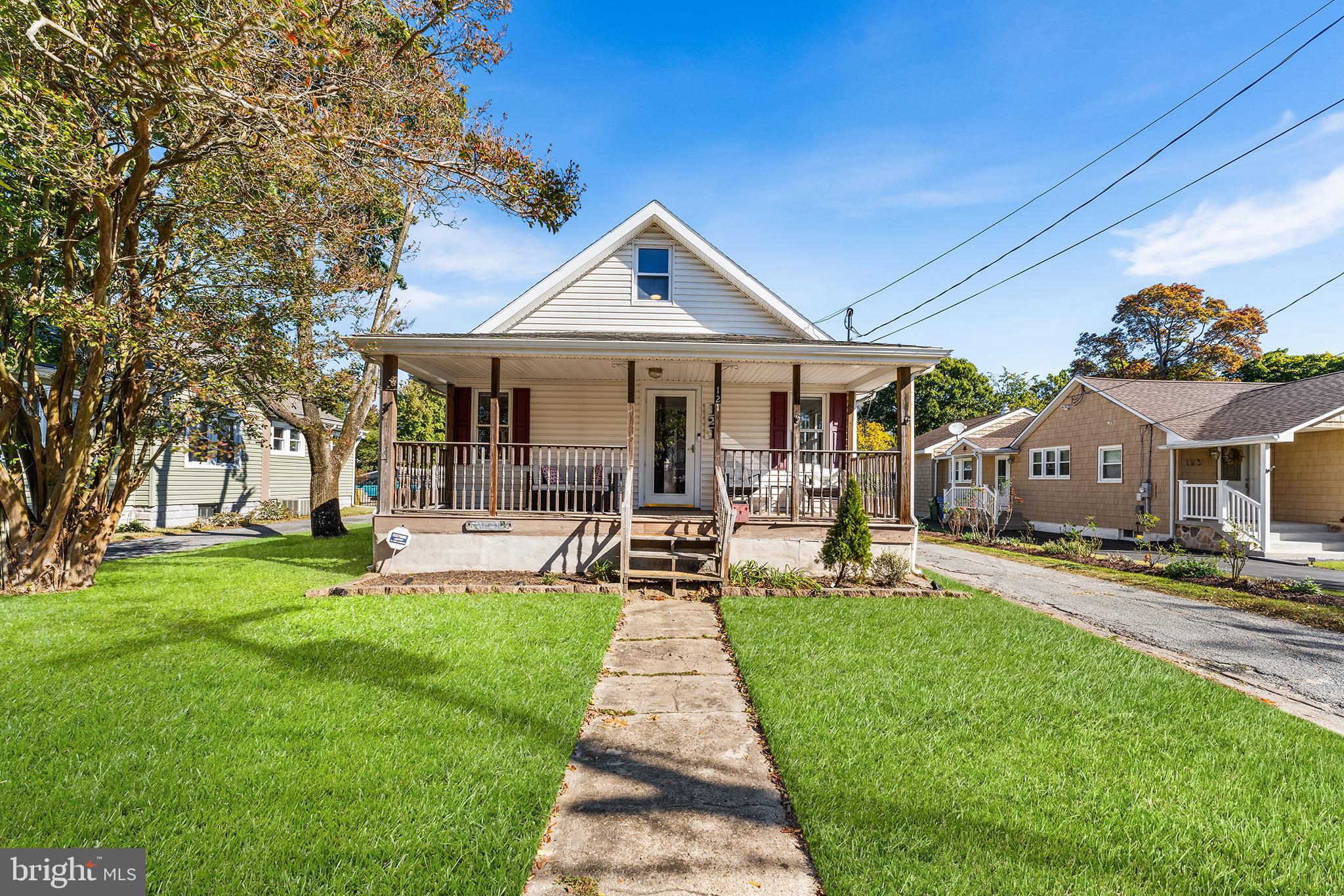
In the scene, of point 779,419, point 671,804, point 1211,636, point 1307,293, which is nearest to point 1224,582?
point 1211,636

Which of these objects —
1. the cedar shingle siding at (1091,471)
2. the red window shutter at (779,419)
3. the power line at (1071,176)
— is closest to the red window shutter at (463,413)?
the red window shutter at (779,419)

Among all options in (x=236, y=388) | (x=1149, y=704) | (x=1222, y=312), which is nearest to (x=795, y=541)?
(x=1149, y=704)

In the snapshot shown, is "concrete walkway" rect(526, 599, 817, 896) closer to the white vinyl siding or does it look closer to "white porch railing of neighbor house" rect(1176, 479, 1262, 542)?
the white vinyl siding

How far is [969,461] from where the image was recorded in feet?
83.1

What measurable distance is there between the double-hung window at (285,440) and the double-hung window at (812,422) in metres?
19.2

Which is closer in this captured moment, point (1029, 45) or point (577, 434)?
point (1029, 45)

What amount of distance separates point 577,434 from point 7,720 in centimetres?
867

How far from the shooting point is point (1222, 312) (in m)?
36.8

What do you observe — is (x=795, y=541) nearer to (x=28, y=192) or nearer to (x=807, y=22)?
(x=28, y=192)

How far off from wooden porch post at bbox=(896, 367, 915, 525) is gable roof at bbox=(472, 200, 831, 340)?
98.9 inches

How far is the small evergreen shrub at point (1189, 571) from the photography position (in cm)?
1027

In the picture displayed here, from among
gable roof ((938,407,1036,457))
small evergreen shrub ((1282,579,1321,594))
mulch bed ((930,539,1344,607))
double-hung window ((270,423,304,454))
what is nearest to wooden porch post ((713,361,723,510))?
mulch bed ((930,539,1344,607))

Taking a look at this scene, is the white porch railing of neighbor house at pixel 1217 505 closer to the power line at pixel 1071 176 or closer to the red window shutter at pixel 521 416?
the power line at pixel 1071 176

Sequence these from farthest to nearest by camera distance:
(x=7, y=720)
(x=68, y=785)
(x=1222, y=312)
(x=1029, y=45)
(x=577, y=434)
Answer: (x=1222, y=312)
(x=577, y=434)
(x=1029, y=45)
(x=7, y=720)
(x=68, y=785)
